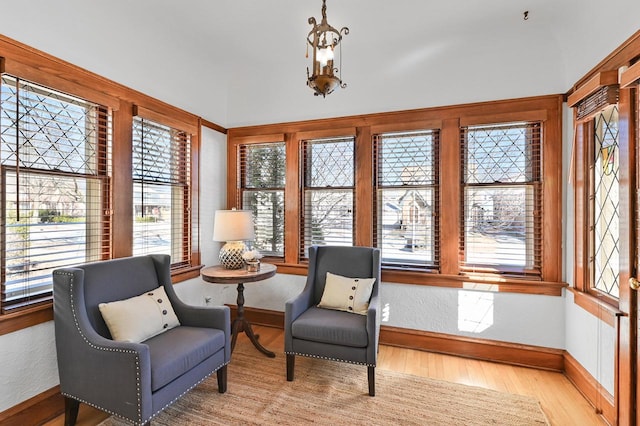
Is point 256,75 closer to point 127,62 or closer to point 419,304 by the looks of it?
point 127,62

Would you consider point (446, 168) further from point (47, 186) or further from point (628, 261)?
point (47, 186)

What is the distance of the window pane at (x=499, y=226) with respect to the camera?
287cm

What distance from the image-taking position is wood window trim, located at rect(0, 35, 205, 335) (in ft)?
6.35

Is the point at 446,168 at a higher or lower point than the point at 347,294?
higher

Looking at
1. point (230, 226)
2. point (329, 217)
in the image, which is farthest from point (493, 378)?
point (230, 226)

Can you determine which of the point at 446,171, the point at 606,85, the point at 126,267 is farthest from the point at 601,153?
the point at 126,267

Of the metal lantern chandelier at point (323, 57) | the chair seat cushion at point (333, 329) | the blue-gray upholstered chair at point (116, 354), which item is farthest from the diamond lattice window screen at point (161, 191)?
the metal lantern chandelier at point (323, 57)

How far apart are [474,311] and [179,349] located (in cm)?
249

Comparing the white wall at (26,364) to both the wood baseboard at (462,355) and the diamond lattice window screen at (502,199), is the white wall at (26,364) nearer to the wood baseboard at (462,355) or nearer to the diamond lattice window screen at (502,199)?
the wood baseboard at (462,355)

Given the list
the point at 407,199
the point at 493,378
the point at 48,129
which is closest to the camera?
the point at 48,129

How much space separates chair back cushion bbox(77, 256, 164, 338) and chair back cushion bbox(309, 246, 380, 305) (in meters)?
1.34

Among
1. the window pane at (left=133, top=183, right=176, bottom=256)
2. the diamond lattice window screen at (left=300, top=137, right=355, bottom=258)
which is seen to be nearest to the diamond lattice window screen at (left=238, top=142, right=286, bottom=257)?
the diamond lattice window screen at (left=300, top=137, right=355, bottom=258)

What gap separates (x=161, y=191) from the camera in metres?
3.08

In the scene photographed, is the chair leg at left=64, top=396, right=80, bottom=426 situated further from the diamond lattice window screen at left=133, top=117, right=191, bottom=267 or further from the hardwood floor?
the diamond lattice window screen at left=133, top=117, right=191, bottom=267
